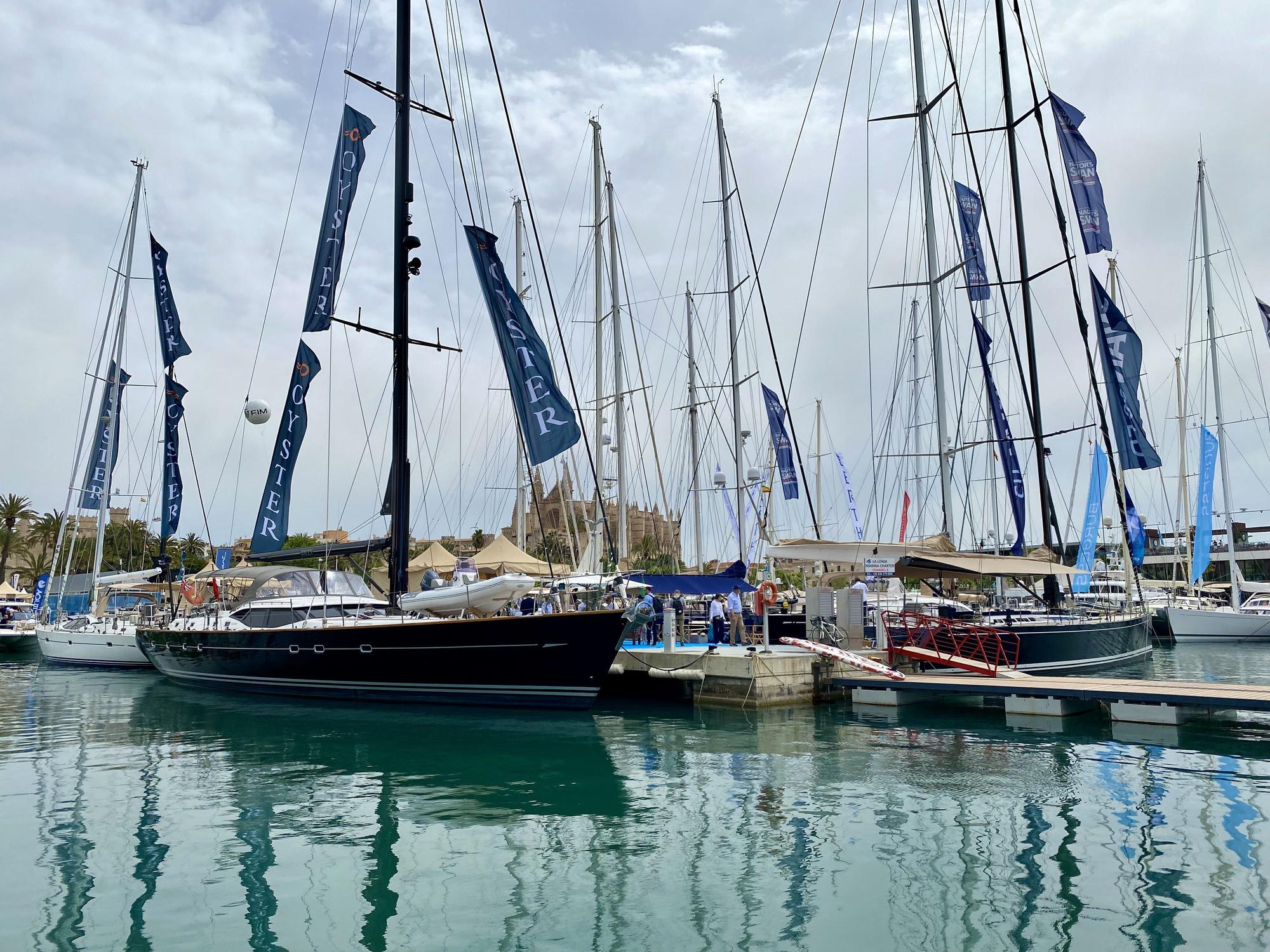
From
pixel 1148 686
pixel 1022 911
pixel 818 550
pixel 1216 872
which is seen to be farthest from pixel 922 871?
pixel 818 550

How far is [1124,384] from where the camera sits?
23219 millimetres

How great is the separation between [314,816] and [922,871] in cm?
694

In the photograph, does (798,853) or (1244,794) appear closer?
(798,853)

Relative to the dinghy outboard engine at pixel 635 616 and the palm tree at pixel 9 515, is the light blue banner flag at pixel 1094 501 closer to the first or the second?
the dinghy outboard engine at pixel 635 616

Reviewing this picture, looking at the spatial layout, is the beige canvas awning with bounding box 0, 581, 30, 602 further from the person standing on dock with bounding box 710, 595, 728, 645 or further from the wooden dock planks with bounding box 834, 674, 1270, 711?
the wooden dock planks with bounding box 834, 674, 1270, 711

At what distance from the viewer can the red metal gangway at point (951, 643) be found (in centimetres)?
2003

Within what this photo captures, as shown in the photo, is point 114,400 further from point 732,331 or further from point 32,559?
point 32,559

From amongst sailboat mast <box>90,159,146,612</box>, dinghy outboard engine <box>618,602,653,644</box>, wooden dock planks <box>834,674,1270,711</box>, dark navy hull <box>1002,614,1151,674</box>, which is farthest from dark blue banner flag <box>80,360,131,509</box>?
dark navy hull <box>1002,614,1151,674</box>

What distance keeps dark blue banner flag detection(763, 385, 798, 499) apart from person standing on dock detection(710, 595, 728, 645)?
8.40m

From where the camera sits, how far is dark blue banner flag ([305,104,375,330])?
2047 cm

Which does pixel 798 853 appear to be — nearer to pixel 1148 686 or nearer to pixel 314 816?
pixel 314 816

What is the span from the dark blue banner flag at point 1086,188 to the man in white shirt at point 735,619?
13.5 meters

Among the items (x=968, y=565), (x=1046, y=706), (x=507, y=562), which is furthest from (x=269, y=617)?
(x=1046, y=706)

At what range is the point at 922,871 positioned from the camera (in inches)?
323
